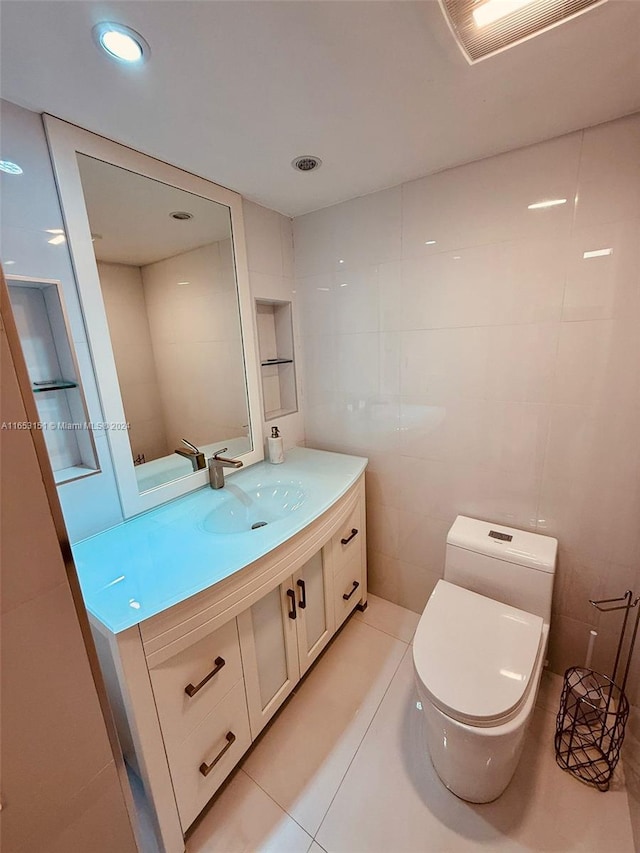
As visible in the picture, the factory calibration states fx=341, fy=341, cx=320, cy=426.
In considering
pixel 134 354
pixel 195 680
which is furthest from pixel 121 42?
pixel 195 680

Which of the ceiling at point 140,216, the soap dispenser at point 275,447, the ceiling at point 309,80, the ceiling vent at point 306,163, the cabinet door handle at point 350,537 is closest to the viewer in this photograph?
the ceiling at point 309,80

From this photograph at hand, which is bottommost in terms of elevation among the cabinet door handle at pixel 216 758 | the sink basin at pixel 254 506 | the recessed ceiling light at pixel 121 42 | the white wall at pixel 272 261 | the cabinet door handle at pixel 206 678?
the cabinet door handle at pixel 216 758

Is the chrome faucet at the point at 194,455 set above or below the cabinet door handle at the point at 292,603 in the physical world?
above

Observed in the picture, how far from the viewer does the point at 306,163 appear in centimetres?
127

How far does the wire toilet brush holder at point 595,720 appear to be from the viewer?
115 centimetres

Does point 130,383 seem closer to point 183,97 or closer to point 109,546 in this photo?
point 109,546

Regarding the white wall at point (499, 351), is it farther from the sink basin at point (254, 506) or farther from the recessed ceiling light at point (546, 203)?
the sink basin at point (254, 506)

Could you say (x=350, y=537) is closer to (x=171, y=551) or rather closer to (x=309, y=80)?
(x=171, y=551)

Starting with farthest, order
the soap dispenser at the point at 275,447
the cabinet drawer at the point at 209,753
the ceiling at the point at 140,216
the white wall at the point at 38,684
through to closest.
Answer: the soap dispenser at the point at 275,447 < the ceiling at the point at 140,216 < the cabinet drawer at the point at 209,753 < the white wall at the point at 38,684

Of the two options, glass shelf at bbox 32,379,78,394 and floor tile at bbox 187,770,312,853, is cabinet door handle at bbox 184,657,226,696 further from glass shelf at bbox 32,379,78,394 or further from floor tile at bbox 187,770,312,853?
glass shelf at bbox 32,379,78,394

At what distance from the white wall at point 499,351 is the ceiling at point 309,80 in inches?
8.2

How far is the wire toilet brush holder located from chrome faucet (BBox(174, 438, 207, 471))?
1578 millimetres

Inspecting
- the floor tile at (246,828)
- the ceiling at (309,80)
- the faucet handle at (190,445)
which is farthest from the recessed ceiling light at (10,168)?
the floor tile at (246,828)

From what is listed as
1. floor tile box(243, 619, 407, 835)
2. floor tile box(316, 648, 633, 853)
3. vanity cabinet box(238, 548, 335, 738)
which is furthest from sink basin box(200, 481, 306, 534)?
floor tile box(316, 648, 633, 853)
